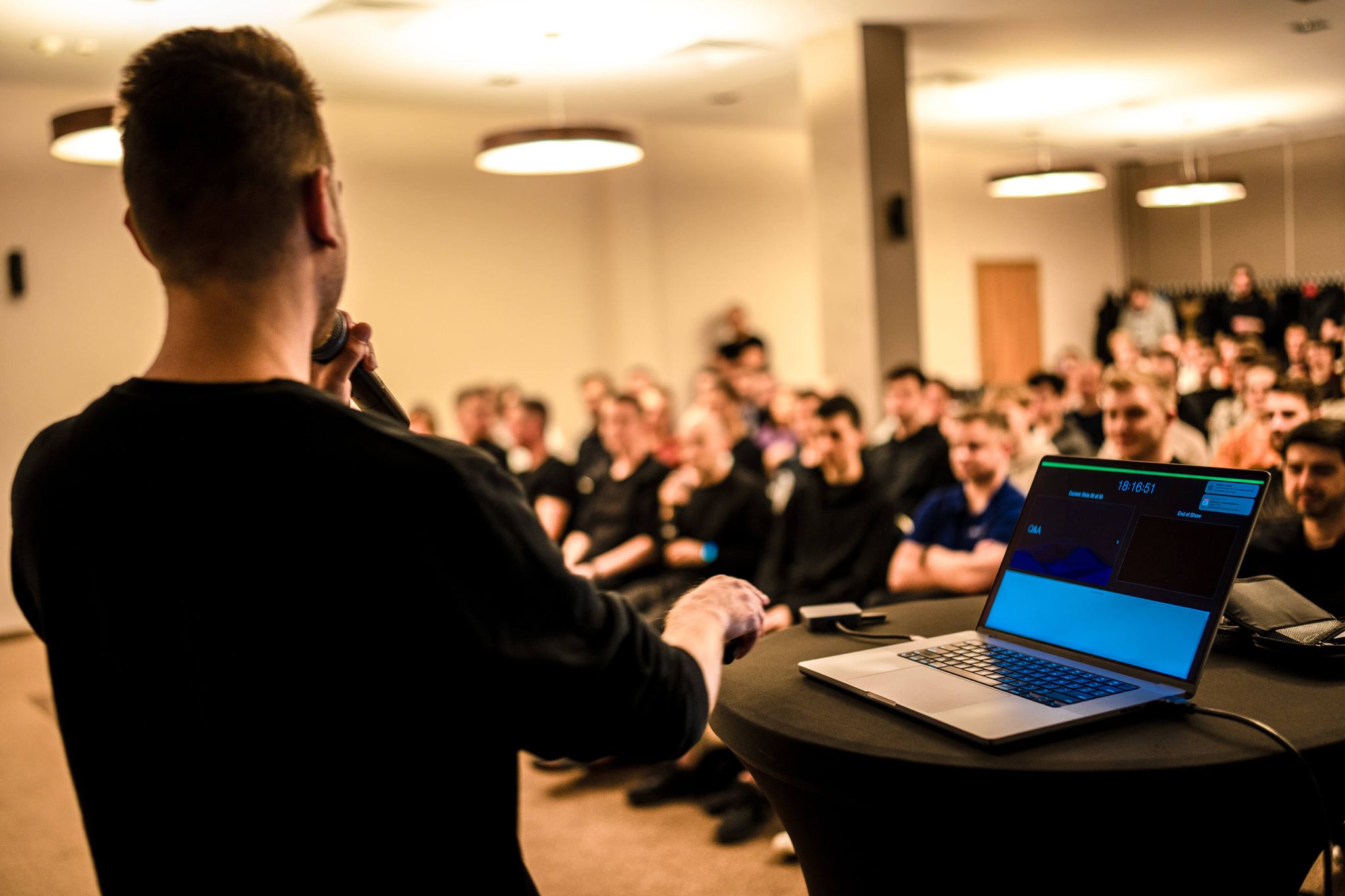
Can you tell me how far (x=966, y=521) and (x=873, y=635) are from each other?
Result: 1730 millimetres

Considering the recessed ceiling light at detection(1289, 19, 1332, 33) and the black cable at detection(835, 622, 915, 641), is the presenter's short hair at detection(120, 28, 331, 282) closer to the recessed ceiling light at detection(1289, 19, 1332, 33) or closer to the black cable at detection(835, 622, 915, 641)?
the black cable at detection(835, 622, 915, 641)

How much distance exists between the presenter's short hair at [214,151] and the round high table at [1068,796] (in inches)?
29.1

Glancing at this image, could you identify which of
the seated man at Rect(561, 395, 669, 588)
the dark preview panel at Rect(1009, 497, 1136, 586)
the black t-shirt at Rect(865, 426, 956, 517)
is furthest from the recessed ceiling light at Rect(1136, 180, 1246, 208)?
the dark preview panel at Rect(1009, 497, 1136, 586)

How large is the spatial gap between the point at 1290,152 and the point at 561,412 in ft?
15.6

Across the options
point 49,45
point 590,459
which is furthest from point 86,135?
point 590,459

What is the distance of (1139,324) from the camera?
713 centimetres

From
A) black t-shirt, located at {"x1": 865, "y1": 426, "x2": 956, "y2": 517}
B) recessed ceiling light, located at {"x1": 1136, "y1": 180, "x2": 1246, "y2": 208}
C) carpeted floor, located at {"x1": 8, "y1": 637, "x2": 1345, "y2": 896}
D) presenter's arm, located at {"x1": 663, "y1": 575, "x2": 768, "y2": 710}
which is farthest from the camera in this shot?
recessed ceiling light, located at {"x1": 1136, "y1": 180, "x2": 1246, "y2": 208}

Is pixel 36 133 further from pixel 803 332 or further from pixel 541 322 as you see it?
pixel 803 332

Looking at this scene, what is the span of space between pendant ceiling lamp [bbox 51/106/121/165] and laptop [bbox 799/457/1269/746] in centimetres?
311

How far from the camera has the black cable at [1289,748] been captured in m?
1.07

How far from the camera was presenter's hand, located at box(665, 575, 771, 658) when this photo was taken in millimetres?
1035

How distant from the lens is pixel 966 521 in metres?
3.24

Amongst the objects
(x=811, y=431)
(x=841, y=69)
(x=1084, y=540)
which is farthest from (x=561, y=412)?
(x=1084, y=540)

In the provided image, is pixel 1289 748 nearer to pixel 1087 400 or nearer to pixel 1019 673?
pixel 1019 673
